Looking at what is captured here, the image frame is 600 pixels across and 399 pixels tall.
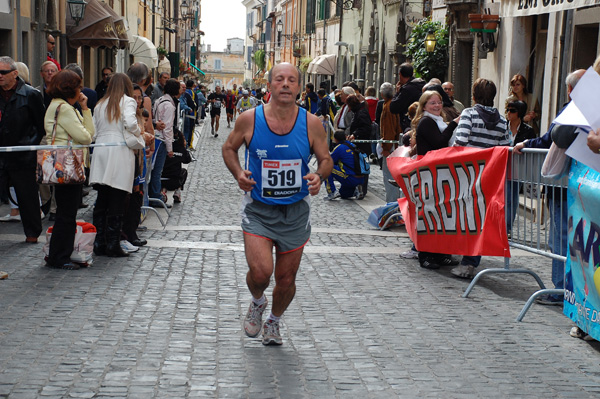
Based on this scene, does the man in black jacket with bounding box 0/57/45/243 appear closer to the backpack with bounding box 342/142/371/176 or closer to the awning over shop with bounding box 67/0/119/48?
the backpack with bounding box 342/142/371/176

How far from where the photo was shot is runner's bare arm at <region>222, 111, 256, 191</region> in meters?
5.76

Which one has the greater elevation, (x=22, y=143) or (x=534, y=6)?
(x=534, y=6)

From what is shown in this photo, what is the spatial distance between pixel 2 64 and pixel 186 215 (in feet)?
12.5

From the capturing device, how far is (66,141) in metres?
8.77

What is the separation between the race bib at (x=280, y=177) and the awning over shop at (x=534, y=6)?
26.9 feet

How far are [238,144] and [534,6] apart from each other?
11.0 metres

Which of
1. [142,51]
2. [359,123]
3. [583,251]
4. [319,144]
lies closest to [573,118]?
[583,251]

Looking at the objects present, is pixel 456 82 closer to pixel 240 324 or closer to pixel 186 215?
pixel 186 215

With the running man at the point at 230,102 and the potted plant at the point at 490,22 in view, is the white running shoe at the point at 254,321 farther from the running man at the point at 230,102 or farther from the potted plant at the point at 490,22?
the running man at the point at 230,102

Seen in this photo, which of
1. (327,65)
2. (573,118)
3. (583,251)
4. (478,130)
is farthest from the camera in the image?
(327,65)

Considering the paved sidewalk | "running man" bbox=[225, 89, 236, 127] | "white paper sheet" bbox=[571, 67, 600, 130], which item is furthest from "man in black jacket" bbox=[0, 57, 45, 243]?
"running man" bbox=[225, 89, 236, 127]

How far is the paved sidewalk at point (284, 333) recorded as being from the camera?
17.1 ft

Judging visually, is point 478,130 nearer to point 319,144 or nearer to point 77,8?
point 319,144

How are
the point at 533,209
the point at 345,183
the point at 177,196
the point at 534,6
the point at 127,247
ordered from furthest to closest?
1. the point at 534,6
2. the point at 345,183
3. the point at 177,196
4. the point at 127,247
5. the point at 533,209
